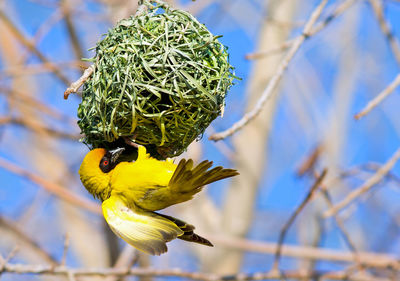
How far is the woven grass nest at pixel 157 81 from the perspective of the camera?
7.84ft

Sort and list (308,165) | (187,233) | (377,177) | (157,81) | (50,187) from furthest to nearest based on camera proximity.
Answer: (50,187) → (308,165) → (377,177) → (187,233) → (157,81)

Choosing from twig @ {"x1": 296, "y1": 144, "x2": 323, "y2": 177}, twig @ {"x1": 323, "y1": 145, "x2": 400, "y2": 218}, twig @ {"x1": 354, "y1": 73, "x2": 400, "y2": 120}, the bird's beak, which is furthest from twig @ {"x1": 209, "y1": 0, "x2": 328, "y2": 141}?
twig @ {"x1": 296, "y1": 144, "x2": 323, "y2": 177}

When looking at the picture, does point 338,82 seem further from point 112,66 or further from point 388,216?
point 112,66

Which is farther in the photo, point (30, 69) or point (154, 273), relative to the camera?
point (30, 69)

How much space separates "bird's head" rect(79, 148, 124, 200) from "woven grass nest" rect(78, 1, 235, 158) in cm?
10

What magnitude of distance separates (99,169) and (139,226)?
36cm

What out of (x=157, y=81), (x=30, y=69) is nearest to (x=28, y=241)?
(x=30, y=69)

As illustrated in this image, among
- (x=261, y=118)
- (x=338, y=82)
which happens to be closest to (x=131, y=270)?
(x=261, y=118)

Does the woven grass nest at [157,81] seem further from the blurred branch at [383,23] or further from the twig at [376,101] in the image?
the blurred branch at [383,23]

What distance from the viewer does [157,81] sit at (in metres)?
2.40

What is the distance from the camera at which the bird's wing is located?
7.97 ft

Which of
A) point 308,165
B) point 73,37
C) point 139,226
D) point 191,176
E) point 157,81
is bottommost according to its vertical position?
point 139,226

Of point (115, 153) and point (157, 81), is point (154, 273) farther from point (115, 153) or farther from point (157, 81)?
point (157, 81)

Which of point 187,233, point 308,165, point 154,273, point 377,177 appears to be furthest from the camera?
point 308,165
